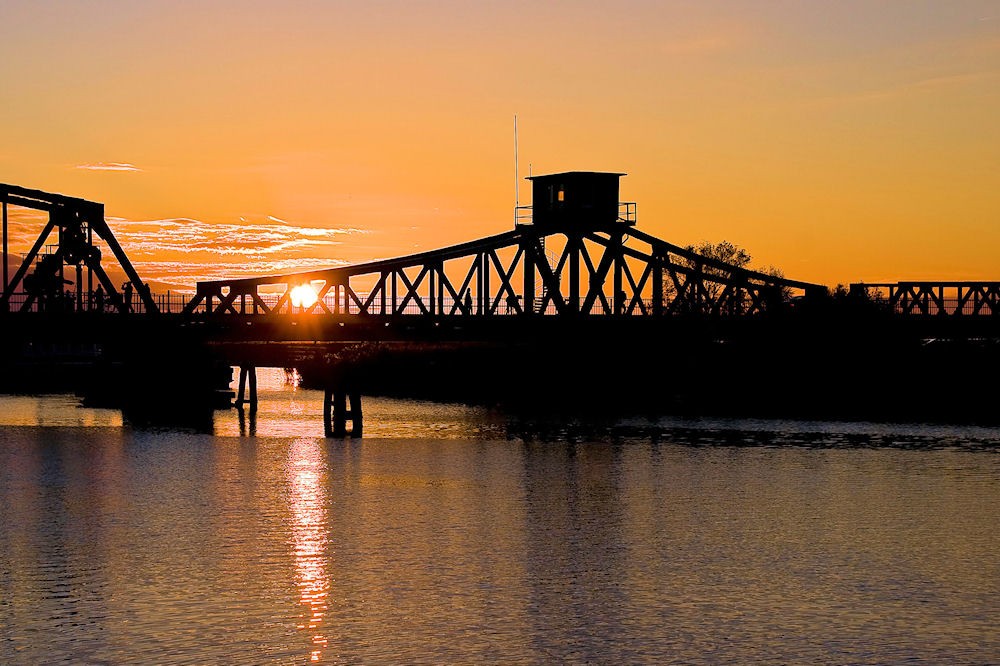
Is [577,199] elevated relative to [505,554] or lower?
elevated

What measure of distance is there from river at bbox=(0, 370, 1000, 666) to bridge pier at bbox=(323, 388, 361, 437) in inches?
459

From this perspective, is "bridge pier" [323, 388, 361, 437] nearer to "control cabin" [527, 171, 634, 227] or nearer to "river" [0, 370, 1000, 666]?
"river" [0, 370, 1000, 666]

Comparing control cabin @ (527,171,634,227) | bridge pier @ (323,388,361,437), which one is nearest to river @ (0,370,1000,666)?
bridge pier @ (323,388,361,437)

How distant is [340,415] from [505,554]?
156ft

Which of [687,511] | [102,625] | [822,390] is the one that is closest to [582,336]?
[822,390]

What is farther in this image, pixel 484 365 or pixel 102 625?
pixel 484 365

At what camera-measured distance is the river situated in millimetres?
28594

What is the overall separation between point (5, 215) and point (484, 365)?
47149 mm

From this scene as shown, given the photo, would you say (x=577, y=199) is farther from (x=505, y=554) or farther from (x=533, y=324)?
(x=505, y=554)

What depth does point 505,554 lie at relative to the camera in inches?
1523

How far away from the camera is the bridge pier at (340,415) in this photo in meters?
83.1

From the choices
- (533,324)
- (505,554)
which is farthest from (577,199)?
(505,554)

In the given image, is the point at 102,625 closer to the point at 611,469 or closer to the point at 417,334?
the point at 611,469

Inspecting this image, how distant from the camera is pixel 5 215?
Answer: 9256 centimetres
